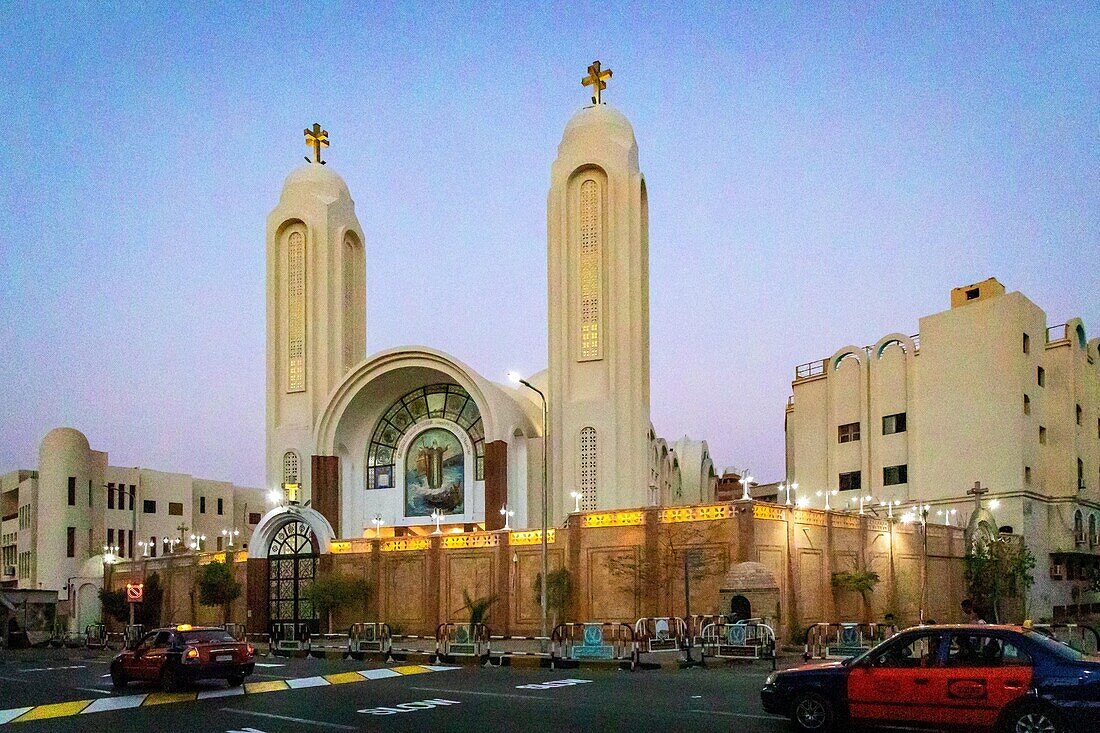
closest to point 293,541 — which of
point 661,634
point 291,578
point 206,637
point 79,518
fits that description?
point 291,578

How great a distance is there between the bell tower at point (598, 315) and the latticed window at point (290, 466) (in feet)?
45.0

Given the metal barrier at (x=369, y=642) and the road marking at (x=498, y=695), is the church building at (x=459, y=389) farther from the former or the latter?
the road marking at (x=498, y=695)

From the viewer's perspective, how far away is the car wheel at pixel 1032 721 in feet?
40.1

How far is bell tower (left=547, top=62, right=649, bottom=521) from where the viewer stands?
44.8 m

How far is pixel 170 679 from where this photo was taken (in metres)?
21.7

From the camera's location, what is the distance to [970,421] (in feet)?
157

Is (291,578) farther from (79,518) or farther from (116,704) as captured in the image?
(79,518)

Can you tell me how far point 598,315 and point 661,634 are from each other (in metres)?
18.3

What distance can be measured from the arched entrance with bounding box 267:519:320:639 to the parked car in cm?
3085

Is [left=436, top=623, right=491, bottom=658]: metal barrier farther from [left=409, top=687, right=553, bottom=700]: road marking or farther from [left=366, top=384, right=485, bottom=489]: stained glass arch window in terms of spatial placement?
[left=366, top=384, right=485, bottom=489]: stained glass arch window

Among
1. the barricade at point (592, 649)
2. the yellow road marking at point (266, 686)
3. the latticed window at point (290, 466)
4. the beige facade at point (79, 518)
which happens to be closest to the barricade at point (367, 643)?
the barricade at point (592, 649)

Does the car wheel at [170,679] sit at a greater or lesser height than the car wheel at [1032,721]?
lesser

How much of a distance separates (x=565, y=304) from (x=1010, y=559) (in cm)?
1990

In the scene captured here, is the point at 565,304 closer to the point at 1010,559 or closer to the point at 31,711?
the point at 1010,559
